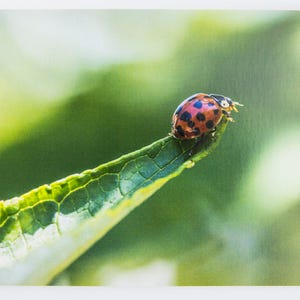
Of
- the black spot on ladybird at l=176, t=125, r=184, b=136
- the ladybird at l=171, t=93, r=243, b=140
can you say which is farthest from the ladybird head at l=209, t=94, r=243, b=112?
the black spot on ladybird at l=176, t=125, r=184, b=136

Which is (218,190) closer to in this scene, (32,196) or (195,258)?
(195,258)

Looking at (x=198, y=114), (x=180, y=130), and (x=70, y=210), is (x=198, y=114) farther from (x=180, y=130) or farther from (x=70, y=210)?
(x=70, y=210)

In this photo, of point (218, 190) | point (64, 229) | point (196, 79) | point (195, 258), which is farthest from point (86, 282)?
point (196, 79)

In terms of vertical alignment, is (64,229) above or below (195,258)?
above
